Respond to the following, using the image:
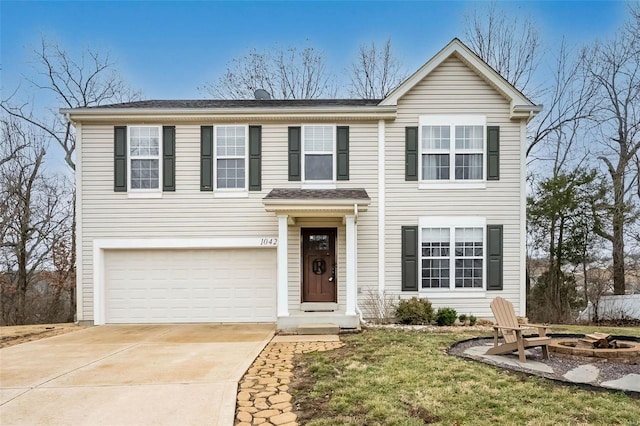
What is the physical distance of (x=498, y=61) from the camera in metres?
17.6

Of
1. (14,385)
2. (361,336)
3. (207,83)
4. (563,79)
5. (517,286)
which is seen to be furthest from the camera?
(207,83)

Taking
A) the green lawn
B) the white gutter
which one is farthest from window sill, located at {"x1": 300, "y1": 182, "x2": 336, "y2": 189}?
the green lawn

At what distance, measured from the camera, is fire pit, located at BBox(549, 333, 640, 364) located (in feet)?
18.7

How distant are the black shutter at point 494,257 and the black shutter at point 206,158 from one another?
7581mm

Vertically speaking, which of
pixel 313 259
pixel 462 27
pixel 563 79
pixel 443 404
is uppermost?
pixel 462 27

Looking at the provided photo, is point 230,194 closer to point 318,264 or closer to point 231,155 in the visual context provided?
point 231,155

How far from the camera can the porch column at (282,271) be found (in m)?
9.05

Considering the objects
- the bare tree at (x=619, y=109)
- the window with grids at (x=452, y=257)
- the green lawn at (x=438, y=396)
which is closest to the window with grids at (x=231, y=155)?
the window with grids at (x=452, y=257)

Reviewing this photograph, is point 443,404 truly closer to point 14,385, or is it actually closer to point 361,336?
point 361,336

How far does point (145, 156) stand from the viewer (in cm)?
1046

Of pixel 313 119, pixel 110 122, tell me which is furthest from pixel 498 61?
pixel 110 122

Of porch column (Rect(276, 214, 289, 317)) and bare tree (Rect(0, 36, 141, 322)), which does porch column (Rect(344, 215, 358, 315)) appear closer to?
porch column (Rect(276, 214, 289, 317))

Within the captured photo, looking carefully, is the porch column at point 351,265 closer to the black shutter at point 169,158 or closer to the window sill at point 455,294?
the window sill at point 455,294

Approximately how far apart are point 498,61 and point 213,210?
14.8 m
